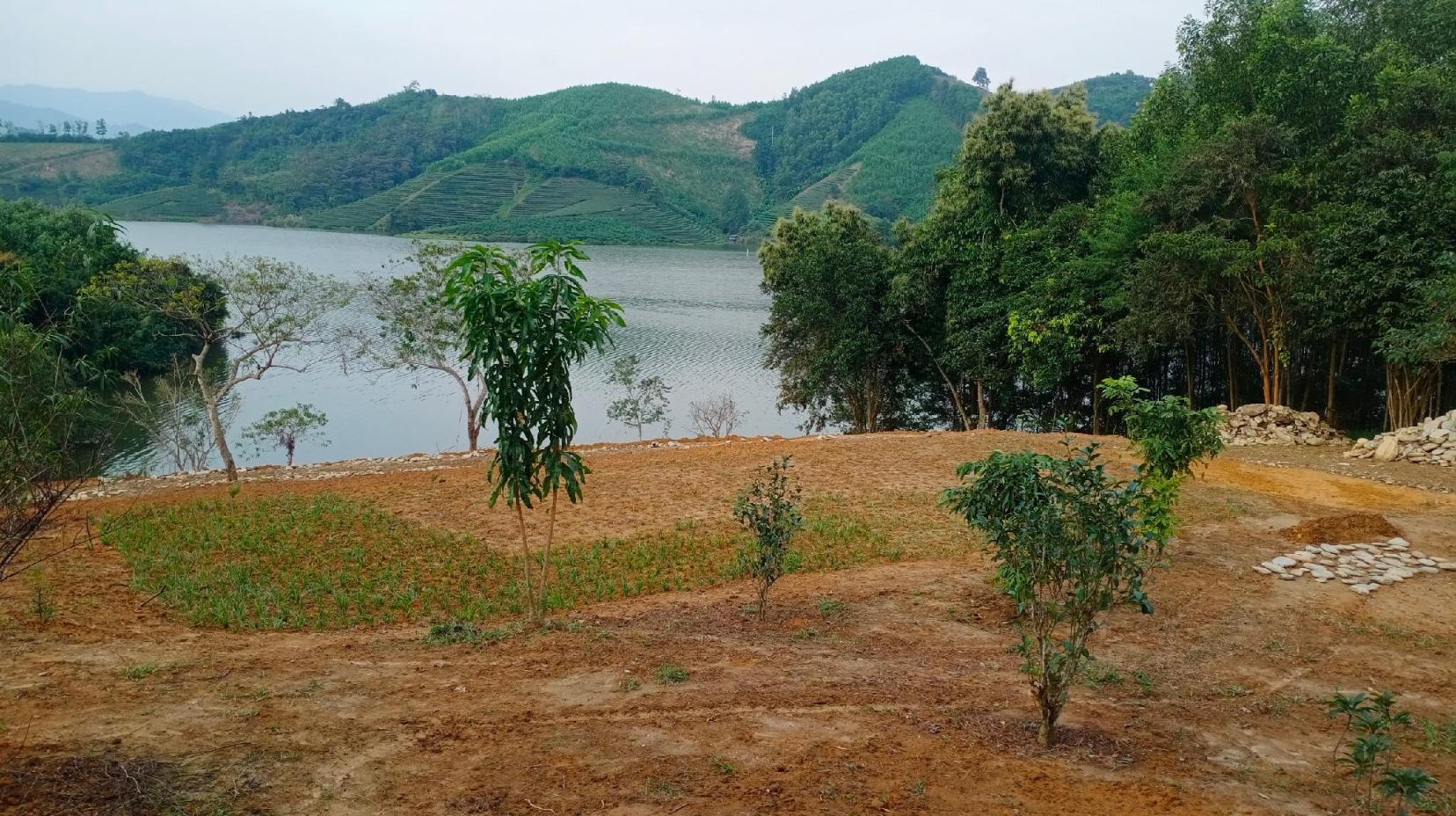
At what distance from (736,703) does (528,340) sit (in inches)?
140

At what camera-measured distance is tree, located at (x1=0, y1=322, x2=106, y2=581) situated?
16.7ft

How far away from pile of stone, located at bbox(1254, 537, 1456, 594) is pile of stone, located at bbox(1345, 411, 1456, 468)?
690cm

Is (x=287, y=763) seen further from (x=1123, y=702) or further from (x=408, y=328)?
(x=408, y=328)

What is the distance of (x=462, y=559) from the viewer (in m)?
11.9

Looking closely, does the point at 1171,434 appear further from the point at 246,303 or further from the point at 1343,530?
the point at 246,303

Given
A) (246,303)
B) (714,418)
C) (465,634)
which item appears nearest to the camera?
(465,634)

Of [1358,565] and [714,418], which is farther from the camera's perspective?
[714,418]

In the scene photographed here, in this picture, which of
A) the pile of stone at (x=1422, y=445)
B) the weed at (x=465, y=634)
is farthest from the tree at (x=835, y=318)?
the weed at (x=465, y=634)

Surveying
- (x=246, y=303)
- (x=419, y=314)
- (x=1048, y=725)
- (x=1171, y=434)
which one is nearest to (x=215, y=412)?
(x=246, y=303)

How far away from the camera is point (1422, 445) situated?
1709 centimetres

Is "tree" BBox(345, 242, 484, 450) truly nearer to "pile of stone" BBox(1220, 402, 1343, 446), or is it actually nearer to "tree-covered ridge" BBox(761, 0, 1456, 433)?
"tree-covered ridge" BBox(761, 0, 1456, 433)

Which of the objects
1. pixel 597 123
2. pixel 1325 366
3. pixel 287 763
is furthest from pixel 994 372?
pixel 597 123

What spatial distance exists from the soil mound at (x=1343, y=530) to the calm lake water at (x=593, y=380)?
22.6 metres

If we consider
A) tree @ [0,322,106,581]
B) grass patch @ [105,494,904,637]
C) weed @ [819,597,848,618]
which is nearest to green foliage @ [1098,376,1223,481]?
weed @ [819,597,848,618]
